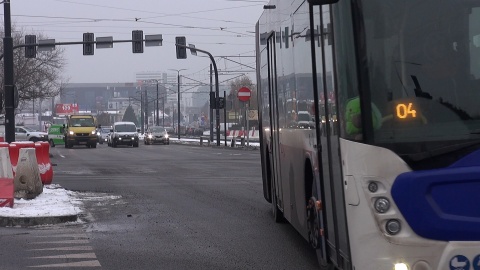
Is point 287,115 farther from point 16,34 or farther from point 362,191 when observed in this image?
point 16,34

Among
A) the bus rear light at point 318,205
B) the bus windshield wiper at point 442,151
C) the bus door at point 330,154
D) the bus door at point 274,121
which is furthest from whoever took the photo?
the bus door at point 274,121

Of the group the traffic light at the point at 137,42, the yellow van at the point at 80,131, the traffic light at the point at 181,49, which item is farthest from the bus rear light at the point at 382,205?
the yellow van at the point at 80,131

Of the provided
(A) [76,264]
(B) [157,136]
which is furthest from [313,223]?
(B) [157,136]

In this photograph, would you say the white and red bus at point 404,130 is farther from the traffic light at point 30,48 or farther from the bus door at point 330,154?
the traffic light at point 30,48

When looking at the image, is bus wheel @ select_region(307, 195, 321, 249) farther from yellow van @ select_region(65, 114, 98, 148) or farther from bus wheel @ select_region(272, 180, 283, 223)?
yellow van @ select_region(65, 114, 98, 148)

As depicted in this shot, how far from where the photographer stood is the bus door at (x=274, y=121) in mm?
11516

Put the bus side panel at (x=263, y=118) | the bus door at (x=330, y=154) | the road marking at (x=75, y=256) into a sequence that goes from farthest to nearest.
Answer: the bus side panel at (x=263, y=118) < the road marking at (x=75, y=256) < the bus door at (x=330, y=154)

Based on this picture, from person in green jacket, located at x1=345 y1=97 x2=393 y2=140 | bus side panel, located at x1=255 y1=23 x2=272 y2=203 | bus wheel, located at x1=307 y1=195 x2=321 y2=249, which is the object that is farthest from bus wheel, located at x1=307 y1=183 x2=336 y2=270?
bus side panel, located at x1=255 y1=23 x2=272 y2=203

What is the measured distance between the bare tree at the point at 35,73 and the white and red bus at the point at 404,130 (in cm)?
4919

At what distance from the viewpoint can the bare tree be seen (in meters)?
56.4

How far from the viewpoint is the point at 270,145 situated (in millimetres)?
12727

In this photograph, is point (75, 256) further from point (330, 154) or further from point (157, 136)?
point (157, 136)

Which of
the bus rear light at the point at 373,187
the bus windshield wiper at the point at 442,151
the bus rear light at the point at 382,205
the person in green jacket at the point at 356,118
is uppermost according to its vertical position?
the person in green jacket at the point at 356,118

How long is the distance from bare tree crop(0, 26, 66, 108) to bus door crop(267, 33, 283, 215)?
43.6m
